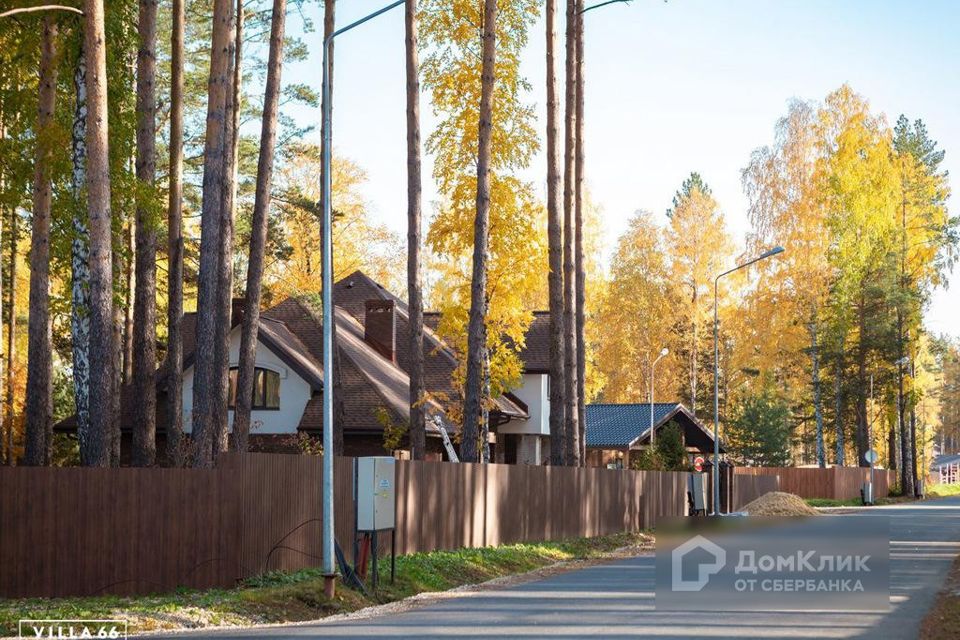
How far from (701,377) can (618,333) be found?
→ 7762 millimetres

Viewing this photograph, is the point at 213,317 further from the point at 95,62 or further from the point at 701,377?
the point at 701,377

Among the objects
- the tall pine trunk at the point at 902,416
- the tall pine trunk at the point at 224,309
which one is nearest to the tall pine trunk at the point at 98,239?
the tall pine trunk at the point at 224,309

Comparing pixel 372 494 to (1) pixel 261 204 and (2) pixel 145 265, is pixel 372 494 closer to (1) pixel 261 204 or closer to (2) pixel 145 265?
(2) pixel 145 265

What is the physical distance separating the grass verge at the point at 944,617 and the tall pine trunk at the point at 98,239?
12599 mm

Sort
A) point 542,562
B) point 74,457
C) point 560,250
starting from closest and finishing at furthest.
Answer: 1. point 542,562
2. point 560,250
3. point 74,457

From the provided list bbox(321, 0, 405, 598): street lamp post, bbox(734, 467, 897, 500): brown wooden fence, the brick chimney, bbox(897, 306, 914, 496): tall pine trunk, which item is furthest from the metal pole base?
bbox(897, 306, 914, 496): tall pine trunk

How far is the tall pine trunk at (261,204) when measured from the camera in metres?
26.9

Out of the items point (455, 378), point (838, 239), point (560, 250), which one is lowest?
point (455, 378)

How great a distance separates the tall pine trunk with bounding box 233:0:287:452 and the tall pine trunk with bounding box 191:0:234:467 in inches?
102

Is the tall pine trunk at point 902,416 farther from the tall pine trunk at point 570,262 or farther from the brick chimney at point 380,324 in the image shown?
the tall pine trunk at point 570,262

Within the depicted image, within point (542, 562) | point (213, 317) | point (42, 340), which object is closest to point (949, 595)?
point (542, 562)

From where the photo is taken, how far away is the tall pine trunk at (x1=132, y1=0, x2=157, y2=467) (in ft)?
85.1

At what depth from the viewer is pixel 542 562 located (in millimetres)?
26609

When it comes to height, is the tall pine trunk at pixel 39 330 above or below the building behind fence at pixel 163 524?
above
